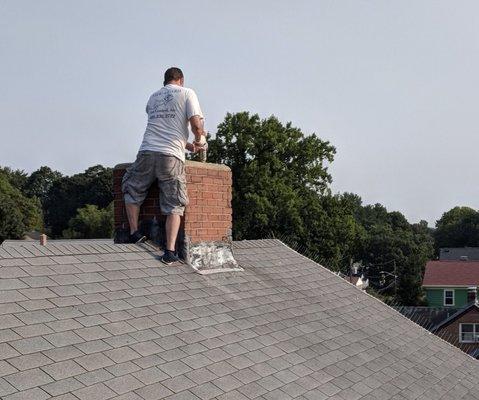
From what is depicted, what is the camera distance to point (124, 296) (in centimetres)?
598

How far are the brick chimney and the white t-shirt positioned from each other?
34 cm

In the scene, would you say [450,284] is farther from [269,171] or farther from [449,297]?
[269,171]

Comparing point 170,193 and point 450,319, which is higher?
point 170,193

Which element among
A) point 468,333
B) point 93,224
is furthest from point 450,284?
point 93,224

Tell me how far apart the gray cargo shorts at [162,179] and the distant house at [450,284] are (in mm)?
48440

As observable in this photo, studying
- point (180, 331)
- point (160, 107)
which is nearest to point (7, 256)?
point (180, 331)

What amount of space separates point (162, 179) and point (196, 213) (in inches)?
24.2

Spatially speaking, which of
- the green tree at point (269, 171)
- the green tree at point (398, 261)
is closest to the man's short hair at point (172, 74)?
the green tree at point (269, 171)

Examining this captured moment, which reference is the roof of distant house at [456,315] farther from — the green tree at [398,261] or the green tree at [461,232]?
the green tree at [461,232]

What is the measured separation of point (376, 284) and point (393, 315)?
67032 mm

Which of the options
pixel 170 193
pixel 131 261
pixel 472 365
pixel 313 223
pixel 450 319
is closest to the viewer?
pixel 131 261

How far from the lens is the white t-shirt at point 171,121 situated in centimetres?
736

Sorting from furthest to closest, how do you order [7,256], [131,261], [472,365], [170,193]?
1. [472,365]
2. [170,193]
3. [131,261]
4. [7,256]

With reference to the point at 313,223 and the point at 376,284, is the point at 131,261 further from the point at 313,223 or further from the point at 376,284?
the point at 376,284
